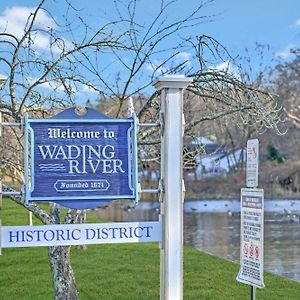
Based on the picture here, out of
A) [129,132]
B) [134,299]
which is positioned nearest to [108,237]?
[129,132]

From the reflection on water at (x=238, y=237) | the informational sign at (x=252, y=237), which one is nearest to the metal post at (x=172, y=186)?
the informational sign at (x=252, y=237)

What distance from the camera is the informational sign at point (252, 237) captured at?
6.59 m

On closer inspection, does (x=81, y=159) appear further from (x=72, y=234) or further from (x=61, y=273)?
(x=61, y=273)

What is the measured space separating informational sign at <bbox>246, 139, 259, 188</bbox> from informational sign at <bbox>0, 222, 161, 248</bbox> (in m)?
1.63

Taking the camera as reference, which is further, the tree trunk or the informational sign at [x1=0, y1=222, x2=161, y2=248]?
the tree trunk

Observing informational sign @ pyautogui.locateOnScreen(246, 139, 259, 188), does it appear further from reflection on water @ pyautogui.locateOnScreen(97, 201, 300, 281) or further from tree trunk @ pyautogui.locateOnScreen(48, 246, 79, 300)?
reflection on water @ pyautogui.locateOnScreen(97, 201, 300, 281)

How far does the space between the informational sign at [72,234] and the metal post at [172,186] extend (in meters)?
0.21

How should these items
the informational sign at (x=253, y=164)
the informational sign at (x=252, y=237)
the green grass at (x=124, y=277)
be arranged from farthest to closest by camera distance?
1. the green grass at (x=124, y=277)
2. the informational sign at (x=253, y=164)
3. the informational sign at (x=252, y=237)

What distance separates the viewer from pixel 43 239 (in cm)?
536

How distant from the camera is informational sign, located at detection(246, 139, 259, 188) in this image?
6785mm

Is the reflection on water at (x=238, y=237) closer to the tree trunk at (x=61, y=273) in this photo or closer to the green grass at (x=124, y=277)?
the green grass at (x=124, y=277)

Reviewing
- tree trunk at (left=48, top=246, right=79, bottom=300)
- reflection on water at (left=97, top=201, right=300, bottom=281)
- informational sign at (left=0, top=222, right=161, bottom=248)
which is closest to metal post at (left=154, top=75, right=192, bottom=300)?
informational sign at (left=0, top=222, right=161, bottom=248)

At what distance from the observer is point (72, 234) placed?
5.43 m

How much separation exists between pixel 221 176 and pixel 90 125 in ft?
148
